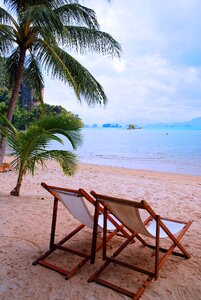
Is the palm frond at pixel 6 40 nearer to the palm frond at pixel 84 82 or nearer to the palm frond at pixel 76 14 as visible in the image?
the palm frond at pixel 84 82

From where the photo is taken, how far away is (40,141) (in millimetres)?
4695

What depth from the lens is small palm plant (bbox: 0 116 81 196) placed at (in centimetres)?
466

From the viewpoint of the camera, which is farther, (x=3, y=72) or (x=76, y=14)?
(x=3, y=72)

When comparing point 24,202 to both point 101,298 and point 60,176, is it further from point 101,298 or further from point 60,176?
point 60,176

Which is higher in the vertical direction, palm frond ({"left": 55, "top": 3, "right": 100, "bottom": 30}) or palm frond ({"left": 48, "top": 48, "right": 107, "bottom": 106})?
palm frond ({"left": 55, "top": 3, "right": 100, "bottom": 30})

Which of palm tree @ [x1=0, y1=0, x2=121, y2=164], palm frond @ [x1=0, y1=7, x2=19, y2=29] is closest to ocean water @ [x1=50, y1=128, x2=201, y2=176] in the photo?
palm tree @ [x1=0, y1=0, x2=121, y2=164]

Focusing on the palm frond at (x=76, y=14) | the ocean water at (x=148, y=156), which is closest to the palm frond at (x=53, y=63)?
the palm frond at (x=76, y=14)

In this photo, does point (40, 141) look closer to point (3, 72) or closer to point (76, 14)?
point (76, 14)

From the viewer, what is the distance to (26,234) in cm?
314

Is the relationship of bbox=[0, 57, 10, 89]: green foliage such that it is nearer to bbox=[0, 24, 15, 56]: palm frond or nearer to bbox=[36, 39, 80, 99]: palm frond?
bbox=[0, 24, 15, 56]: palm frond

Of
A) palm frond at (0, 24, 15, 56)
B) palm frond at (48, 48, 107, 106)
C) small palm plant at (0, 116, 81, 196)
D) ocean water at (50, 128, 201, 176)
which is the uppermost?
palm frond at (0, 24, 15, 56)

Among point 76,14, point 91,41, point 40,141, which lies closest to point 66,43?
point 91,41

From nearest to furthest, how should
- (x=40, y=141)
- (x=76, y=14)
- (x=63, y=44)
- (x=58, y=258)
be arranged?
(x=58, y=258) < (x=40, y=141) < (x=63, y=44) < (x=76, y=14)

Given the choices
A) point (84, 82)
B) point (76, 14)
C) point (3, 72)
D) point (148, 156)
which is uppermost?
point (76, 14)
